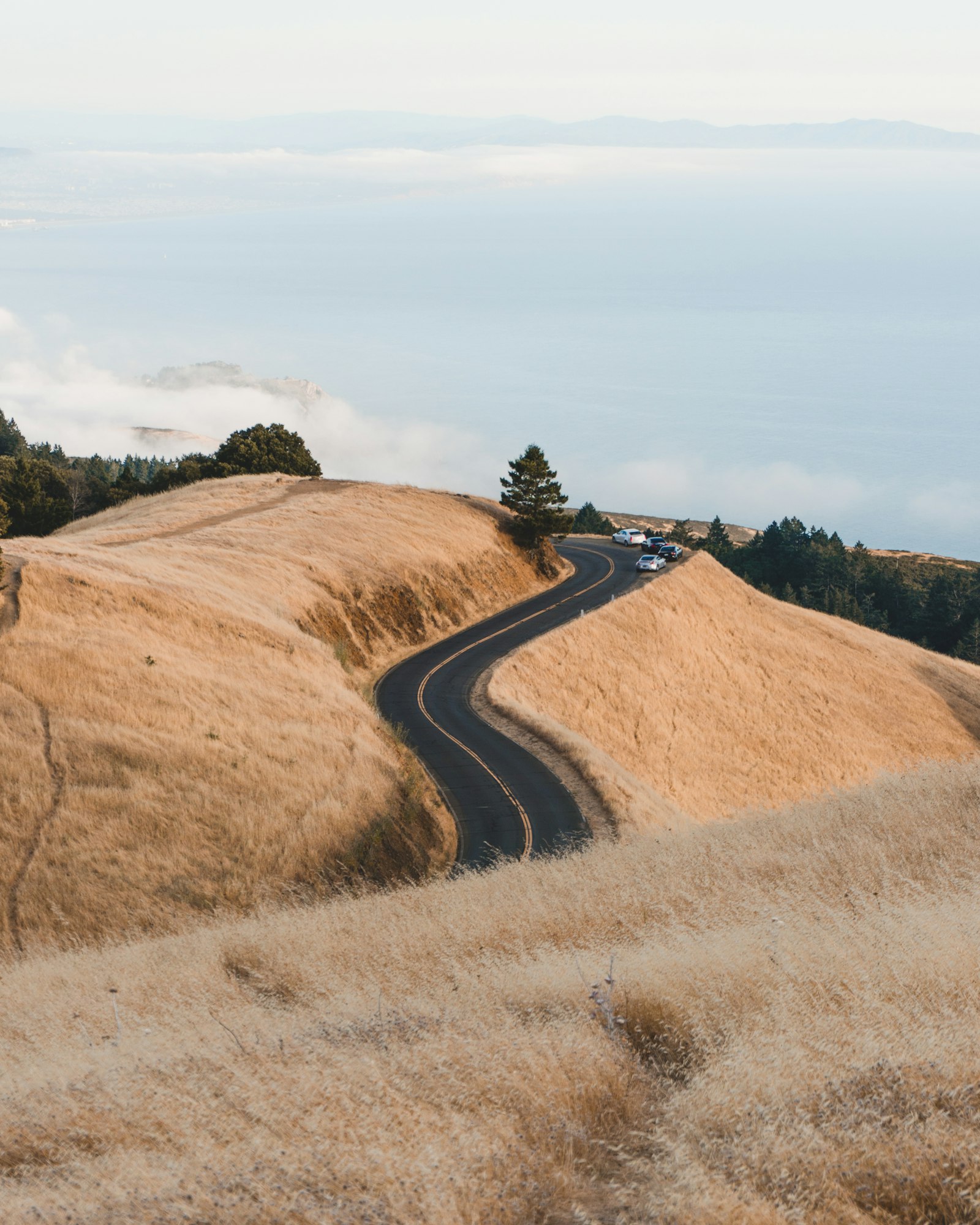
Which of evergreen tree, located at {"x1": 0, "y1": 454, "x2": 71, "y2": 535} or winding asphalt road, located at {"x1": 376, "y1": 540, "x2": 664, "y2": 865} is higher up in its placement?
evergreen tree, located at {"x1": 0, "y1": 454, "x2": 71, "y2": 535}

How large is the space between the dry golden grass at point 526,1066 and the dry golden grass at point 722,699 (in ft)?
47.5

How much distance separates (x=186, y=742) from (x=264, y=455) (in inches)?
2148

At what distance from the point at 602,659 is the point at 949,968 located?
34.1 meters

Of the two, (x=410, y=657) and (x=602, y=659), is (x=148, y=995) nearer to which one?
(x=410, y=657)

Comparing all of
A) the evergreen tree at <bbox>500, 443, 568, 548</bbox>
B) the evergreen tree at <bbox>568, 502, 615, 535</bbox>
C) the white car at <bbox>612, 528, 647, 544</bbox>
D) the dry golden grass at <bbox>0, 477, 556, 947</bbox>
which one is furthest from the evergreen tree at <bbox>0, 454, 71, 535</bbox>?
the evergreen tree at <bbox>568, 502, 615, 535</bbox>

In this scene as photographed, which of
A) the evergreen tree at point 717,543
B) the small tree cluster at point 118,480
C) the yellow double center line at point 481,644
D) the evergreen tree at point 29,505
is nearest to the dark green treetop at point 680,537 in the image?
the evergreen tree at point 717,543

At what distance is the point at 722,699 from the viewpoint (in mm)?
46188

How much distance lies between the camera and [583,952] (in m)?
12.9

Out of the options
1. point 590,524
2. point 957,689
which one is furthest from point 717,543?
point 957,689

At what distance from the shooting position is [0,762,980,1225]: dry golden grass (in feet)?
23.8

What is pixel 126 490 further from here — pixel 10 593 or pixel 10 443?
pixel 10 443

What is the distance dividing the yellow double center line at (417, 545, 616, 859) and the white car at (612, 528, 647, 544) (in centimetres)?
476

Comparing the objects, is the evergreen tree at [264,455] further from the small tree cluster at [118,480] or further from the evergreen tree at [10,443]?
the evergreen tree at [10,443]

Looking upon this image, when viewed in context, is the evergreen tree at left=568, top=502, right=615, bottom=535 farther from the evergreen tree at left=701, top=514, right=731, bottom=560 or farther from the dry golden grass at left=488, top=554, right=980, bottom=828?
the dry golden grass at left=488, top=554, right=980, bottom=828
